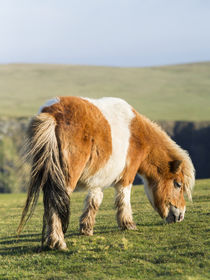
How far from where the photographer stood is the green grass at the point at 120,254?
6160 mm

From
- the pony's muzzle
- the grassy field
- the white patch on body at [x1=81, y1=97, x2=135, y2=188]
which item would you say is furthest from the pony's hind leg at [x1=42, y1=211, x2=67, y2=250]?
the grassy field

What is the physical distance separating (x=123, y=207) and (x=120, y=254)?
2.09 metres

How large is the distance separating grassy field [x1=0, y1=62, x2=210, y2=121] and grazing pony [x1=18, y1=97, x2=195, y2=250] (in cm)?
7012

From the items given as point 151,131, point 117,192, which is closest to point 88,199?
point 117,192

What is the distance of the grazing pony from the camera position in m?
7.11

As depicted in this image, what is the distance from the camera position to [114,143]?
26.6 feet

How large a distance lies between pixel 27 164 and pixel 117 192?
2.40 metres

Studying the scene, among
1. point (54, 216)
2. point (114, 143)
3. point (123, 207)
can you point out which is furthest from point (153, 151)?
point (54, 216)

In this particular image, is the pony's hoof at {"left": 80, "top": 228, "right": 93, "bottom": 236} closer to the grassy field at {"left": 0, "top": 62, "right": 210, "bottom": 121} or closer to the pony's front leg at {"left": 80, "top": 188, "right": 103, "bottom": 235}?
the pony's front leg at {"left": 80, "top": 188, "right": 103, "bottom": 235}

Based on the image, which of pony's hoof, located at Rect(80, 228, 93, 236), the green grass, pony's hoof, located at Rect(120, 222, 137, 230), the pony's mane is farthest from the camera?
the pony's mane

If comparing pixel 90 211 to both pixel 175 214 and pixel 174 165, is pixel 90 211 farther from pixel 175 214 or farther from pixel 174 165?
pixel 174 165

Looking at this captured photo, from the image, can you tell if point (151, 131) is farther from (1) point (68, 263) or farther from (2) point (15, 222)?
(2) point (15, 222)

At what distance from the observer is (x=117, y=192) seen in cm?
898

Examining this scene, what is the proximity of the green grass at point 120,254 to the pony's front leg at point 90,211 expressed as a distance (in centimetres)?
25
